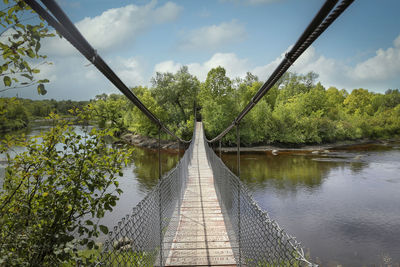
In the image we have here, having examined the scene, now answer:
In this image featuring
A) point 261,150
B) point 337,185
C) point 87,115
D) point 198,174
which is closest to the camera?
point 87,115

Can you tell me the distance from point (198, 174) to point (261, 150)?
13.7 m

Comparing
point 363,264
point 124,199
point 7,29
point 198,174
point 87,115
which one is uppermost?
point 7,29

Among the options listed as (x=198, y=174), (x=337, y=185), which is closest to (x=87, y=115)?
(x=198, y=174)

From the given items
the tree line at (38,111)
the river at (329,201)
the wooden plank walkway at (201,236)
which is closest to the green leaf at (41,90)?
the tree line at (38,111)

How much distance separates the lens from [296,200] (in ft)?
26.0

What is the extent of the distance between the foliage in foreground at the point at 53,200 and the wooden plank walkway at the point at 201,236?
127cm

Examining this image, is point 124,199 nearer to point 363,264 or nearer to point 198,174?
point 198,174

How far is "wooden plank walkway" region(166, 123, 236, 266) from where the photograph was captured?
6.70 feet

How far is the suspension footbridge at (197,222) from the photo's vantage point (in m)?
0.65

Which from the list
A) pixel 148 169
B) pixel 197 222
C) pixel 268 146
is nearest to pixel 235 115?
pixel 268 146

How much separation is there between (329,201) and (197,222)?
6.42 metres

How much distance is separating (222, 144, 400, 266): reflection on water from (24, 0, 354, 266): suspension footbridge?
3.03 metres

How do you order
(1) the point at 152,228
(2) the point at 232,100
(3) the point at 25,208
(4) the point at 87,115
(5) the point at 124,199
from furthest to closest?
(2) the point at 232,100 → (5) the point at 124,199 → (1) the point at 152,228 → (4) the point at 87,115 → (3) the point at 25,208

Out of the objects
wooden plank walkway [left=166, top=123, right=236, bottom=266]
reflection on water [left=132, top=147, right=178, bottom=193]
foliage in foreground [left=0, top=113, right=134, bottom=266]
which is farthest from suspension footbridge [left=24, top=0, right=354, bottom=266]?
reflection on water [left=132, top=147, right=178, bottom=193]
